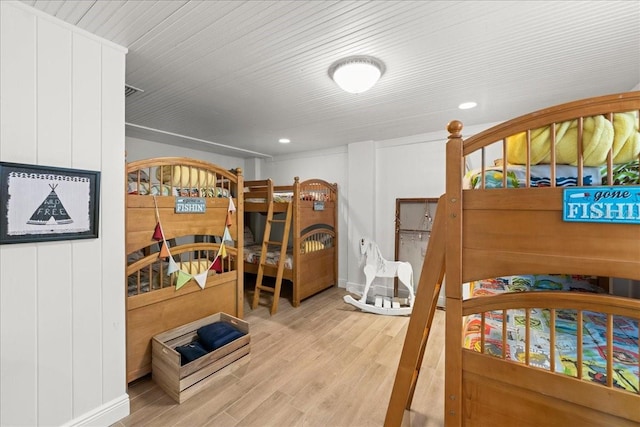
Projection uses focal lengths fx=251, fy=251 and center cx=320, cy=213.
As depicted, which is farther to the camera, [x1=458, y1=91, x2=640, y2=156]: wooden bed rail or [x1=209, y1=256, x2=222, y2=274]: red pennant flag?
[x1=209, y1=256, x2=222, y2=274]: red pennant flag

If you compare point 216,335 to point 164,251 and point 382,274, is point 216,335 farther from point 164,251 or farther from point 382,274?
point 382,274

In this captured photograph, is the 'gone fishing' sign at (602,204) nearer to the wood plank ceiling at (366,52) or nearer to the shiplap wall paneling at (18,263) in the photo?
the wood plank ceiling at (366,52)

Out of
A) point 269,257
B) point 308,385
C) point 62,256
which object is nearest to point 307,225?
point 269,257

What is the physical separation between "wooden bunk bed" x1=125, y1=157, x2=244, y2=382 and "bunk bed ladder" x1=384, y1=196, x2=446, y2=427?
185 cm

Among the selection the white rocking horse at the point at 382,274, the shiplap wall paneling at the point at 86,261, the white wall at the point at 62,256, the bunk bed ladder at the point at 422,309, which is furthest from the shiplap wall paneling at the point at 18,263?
Answer: the white rocking horse at the point at 382,274

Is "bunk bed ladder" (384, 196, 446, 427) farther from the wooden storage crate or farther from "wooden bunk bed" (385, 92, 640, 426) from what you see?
the wooden storage crate

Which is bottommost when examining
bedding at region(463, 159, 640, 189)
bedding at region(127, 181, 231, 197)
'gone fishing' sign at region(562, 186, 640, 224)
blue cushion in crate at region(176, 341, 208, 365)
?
blue cushion in crate at region(176, 341, 208, 365)

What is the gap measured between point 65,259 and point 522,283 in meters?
2.98

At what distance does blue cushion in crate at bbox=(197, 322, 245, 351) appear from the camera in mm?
2127

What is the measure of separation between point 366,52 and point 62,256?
2.27m

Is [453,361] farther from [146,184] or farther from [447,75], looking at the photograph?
[146,184]

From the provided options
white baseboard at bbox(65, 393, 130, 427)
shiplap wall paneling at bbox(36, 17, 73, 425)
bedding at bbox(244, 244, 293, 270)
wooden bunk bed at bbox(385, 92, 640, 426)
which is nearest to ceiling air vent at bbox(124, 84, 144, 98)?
shiplap wall paneling at bbox(36, 17, 73, 425)

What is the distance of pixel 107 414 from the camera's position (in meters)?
1.60

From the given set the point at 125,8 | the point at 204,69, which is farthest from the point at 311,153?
the point at 125,8
